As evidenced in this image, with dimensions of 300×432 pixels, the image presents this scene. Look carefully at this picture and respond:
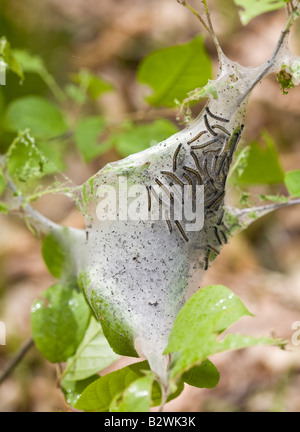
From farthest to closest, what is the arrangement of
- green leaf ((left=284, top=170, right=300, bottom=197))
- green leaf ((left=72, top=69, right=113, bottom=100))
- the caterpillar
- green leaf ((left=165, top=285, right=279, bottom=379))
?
green leaf ((left=72, top=69, right=113, bottom=100)) < green leaf ((left=284, top=170, right=300, bottom=197)) < the caterpillar < green leaf ((left=165, top=285, right=279, bottom=379))

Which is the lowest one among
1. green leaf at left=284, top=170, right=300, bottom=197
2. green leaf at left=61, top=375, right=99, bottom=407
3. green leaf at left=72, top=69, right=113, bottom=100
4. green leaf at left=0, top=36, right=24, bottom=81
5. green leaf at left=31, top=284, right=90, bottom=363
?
green leaf at left=61, top=375, right=99, bottom=407

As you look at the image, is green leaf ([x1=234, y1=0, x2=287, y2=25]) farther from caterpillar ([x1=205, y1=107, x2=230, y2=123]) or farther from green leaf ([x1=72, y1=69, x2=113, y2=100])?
green leaf ([x1=72, y1=69, x2=113, y2=100])

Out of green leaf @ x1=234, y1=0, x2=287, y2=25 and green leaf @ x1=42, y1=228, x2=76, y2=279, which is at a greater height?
green leaf @ x1=234, y1=0, x2=287, y2=25

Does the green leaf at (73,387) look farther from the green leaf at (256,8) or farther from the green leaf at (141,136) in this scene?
the green leaf at (256,8)

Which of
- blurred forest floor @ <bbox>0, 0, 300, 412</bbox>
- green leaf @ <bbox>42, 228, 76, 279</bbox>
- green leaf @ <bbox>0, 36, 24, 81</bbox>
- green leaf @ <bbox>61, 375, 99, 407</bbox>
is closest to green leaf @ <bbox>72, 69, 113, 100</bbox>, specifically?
blurred forest floor @ <bbox>0, 0, 300, 412</bbox>

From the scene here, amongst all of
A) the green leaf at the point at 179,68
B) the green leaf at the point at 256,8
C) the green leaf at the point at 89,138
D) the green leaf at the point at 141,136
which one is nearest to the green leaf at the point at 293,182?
the green leaf at the point at 256,8

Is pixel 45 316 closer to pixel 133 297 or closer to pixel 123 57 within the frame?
pixel 133 297

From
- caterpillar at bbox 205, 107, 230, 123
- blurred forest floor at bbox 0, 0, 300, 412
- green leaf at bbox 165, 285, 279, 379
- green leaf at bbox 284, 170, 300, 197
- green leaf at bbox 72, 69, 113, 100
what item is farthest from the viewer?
blurred forest floor at bbox 0, 0, 300, 412

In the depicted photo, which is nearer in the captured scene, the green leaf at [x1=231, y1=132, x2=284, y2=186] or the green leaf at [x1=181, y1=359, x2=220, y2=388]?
the green leaf at [x1=181, y1=359, x2=220, y2=388]
